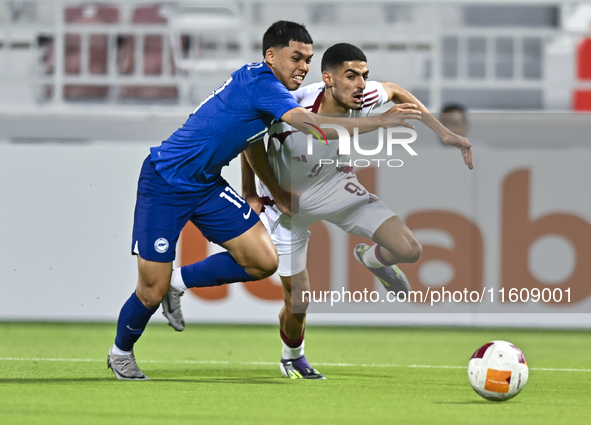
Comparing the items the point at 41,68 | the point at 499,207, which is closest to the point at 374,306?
the point at 499,207

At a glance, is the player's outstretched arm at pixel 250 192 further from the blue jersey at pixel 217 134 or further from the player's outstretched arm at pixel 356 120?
the player's outstretched arm at pixel 356 120

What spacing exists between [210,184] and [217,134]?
298 millimetres

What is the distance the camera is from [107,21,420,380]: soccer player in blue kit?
512 cm

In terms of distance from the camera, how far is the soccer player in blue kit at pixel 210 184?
5117 millimetres

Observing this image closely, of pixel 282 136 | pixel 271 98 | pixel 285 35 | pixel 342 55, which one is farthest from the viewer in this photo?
pixel 282 136

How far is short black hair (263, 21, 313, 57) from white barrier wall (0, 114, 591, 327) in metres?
4.24

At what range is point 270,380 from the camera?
18.3ft

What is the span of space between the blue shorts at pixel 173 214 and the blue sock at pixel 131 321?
320mm

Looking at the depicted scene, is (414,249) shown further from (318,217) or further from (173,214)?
(173,214)

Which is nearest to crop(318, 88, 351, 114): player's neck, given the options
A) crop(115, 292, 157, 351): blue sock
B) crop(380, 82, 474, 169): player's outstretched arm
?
crop(380, 82, 474, 169): player's outstretched arm

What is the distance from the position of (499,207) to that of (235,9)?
15.5 feet

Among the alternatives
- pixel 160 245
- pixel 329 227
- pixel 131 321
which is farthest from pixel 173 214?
pixel 329 227

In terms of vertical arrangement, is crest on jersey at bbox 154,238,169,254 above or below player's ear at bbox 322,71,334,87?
below

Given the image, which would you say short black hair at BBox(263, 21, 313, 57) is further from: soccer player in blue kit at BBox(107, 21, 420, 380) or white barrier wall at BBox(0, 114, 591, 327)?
white barrier wall at BBox(0, 114, 591, 327)
